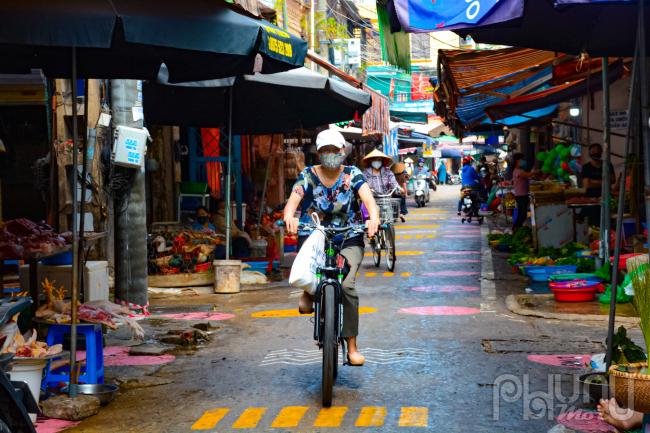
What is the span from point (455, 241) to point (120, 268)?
1163 centimetres

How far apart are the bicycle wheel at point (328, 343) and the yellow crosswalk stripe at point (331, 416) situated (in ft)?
0.25

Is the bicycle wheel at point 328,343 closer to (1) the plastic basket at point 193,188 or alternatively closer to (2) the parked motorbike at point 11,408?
(2) the parked motorbike at point 11,408

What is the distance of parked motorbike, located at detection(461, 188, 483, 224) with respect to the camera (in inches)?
1080

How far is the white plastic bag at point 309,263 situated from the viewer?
271 inches

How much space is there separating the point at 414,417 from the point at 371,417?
296mm

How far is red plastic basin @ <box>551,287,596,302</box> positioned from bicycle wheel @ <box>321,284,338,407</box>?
5.44 m

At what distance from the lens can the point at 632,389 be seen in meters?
5.16

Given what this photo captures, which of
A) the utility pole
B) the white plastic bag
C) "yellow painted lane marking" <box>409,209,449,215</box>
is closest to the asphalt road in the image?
the utility pole

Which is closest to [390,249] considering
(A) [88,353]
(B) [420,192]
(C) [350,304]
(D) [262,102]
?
(D) [262,102]

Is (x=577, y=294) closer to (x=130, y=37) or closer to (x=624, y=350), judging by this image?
(x=624, y=350)

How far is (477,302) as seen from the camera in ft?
39.1

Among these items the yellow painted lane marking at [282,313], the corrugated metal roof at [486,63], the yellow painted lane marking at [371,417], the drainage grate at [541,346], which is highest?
the corrugated metal roof at [486,63]

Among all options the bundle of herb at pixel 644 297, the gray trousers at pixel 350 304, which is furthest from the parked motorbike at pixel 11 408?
the bundle of herb at pixel 644 297

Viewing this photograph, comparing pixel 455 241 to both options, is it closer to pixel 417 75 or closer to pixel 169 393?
pixel 169 393
